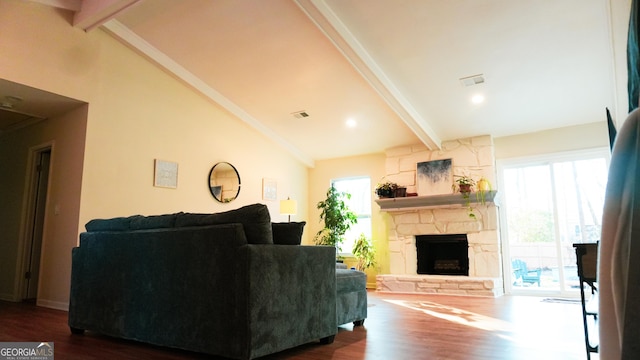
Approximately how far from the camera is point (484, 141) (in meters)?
6.55

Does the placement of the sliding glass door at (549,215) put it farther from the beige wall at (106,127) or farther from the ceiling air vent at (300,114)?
the beige wall at (106,127)

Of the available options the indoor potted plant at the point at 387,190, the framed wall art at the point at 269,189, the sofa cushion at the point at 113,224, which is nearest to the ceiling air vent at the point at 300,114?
the framed wall art at the point at 269,189

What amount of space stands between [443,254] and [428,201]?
36.9 inches

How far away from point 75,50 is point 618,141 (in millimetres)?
5327

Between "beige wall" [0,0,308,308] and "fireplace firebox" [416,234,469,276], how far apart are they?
332 cm

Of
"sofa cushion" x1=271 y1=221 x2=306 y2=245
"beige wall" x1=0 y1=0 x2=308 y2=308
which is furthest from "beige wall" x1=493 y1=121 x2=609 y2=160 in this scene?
"sofa cushion" x1=271 y1=221 x2=306 y2=245

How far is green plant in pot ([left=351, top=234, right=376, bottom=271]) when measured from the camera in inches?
288

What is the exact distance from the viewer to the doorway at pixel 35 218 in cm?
548

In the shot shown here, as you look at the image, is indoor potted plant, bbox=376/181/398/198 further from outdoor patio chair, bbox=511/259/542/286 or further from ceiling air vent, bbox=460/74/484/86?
ceiling air vent, bbox=460/74/484/86

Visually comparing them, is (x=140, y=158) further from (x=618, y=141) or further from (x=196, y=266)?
(x=618, y=141)

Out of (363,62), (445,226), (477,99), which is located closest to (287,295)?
(363,62)

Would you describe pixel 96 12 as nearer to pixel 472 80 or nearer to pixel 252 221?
pixel 252 221

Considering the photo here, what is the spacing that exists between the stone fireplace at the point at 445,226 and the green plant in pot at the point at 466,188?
5 cm

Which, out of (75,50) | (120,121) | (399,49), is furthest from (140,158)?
(399,49)
